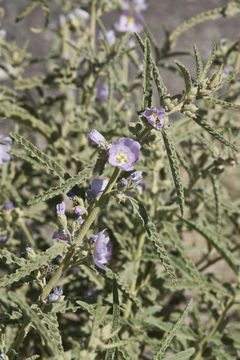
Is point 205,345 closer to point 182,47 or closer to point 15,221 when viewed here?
point 15,221

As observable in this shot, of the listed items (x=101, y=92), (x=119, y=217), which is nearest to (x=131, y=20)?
(x=101, y=92)

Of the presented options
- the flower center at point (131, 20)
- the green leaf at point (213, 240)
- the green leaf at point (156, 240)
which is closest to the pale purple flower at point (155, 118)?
the green leaf at point (156, 240)

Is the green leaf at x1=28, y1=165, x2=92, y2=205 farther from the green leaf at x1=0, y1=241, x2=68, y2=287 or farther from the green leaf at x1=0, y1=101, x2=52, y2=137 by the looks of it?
the green leaf at x1=0, y1=101, x2=52, y2=137

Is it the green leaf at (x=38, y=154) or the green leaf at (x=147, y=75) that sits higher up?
the green leaf at (x=147, y=75)

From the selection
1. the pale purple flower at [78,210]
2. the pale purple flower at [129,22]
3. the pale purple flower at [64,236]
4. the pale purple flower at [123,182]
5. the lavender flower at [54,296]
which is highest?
the pale purple flower at [129,22]

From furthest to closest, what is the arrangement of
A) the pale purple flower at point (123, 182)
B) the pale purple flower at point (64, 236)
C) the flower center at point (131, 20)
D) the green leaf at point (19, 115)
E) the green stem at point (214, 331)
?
the flower center at point (131, 20) → the green leaf at point (19, 115) → the green stem at point (214, 331) → the pale purple flower at point (64, 236) → the pale purple flower at point (123, 182)

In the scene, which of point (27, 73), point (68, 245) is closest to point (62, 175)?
point (68, 245)

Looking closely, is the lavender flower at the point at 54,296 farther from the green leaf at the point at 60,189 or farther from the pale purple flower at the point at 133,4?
the pale purple flower at the point at 133,4

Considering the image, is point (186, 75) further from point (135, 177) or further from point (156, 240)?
point (156, 240)
